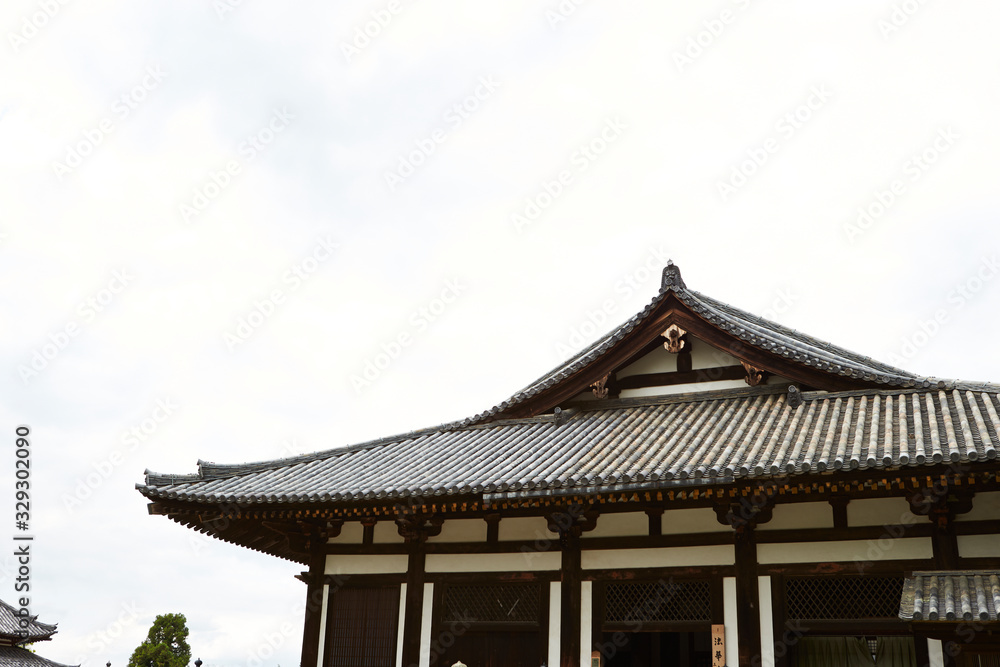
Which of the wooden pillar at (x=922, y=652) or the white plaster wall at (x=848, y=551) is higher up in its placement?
the white plaster wall at (x=848, y=551)

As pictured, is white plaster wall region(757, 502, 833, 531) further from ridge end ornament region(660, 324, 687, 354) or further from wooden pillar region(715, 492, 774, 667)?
ridge end ornament region(660, 324, 687, 354)

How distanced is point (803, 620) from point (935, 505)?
7.06 ft

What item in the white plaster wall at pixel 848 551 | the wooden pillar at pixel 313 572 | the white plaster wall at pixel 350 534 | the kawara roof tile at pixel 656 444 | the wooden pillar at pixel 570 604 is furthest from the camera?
the white plaster wall at pixel 350 534

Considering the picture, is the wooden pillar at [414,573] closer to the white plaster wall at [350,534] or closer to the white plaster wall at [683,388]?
the white plaster wall at [350,534]

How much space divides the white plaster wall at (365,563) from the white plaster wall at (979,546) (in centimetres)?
763

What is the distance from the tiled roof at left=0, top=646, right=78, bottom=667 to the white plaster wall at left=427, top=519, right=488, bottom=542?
31806 millimetres

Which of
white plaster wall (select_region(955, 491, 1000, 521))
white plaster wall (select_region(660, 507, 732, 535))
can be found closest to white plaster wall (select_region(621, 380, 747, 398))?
white plaster wall (select_region(660, 507, 732, 535))

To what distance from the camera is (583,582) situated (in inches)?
449

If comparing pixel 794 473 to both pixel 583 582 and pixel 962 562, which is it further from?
pixel 583 582

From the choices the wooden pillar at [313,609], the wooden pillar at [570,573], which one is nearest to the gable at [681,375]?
the wooden pillar at [570,573]

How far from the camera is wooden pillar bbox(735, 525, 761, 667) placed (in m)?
10.2

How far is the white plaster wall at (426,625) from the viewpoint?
1188 cm

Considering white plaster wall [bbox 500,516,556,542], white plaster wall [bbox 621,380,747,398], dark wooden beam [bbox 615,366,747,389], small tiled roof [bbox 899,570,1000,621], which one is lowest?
small tiled roof [bbox 899,570,1000,621]

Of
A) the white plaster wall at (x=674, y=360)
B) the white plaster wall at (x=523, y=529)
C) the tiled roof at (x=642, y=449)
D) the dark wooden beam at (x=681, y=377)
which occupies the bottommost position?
the white plaster wall at (x=523, y=529)
